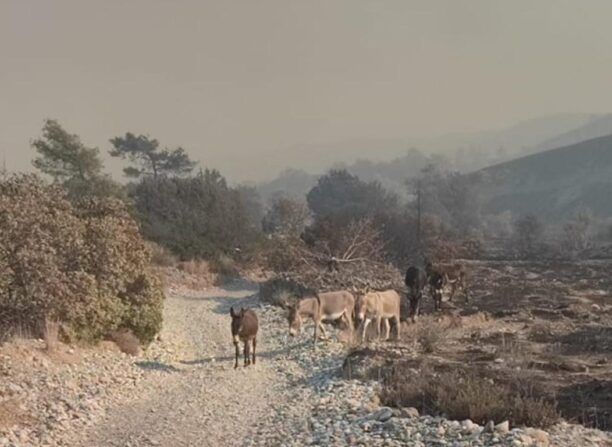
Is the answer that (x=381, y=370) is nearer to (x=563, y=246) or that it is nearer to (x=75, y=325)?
(x=75, y=325)

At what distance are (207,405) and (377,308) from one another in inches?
310

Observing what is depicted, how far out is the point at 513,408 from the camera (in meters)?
11.1

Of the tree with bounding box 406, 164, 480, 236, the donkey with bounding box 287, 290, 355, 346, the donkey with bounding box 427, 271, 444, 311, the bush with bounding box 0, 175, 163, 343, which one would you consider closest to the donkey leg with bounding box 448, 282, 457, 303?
the donkey with bounding box 427, 271, 444, 311

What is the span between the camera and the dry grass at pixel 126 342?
17781 millimetres

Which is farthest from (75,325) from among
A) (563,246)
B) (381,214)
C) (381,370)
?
(563,246)

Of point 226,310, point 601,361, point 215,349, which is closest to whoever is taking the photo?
point 601,361

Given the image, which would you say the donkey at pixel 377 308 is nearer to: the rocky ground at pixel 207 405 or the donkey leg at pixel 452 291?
the rocky ground at pixel 207 405

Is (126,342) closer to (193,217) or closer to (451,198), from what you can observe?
(193,217)

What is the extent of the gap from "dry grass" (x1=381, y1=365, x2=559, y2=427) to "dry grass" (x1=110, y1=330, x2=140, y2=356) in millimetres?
7244

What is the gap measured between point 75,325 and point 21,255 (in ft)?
7.22

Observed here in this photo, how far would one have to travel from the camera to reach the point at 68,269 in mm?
17547

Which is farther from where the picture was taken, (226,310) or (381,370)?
(226,310)

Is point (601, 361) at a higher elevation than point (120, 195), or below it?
below

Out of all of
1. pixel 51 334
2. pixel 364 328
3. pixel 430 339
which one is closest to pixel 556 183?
pixel 364 328
